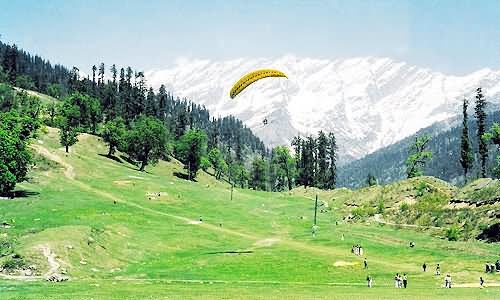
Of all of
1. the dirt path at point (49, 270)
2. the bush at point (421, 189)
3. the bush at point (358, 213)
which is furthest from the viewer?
the bush at point (358, 213)

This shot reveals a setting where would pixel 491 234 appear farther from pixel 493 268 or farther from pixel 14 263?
pixel 14 263

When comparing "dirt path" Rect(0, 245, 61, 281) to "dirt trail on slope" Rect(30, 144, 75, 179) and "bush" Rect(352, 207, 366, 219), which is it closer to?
"dirt trail on slope" Rect(30, 144, 75, 179)

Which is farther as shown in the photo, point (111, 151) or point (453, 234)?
point (111, 151)

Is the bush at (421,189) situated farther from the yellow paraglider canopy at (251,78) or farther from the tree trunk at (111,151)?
the tree trunk at (111,151)

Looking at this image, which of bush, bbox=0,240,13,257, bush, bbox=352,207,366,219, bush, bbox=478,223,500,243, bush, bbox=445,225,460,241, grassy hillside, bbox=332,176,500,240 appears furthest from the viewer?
bush, bbox=352,207,366,219

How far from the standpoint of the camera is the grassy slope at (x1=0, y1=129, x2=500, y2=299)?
1957 inches

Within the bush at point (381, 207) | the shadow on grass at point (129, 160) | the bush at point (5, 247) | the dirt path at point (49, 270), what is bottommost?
the dirt path at point (49, 270)

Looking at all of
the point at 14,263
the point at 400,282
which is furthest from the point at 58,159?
the point at 400,282

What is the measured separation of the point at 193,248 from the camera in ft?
281

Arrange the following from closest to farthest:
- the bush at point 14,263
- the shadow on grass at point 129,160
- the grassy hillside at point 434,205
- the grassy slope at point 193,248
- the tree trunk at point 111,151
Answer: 1. the grassy slope at point 193,248
2. the bush at point 14,263
3. the grassy hillside at point 434,205
4. the tree trunk at point 111,151
5. the shadow on grass at point 129,160

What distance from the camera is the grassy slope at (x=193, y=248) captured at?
49719mm

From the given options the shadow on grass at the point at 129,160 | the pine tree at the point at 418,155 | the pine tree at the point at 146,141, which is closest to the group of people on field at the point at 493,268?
the pine tree at the point at 418,155

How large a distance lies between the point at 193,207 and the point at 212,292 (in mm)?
82462

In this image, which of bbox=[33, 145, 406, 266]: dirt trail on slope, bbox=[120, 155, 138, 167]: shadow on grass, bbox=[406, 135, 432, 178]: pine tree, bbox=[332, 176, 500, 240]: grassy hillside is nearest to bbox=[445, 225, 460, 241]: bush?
bbox=[332, 176, 500, 240]: grassy hillside
